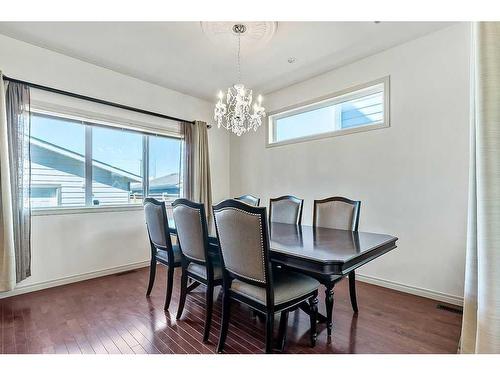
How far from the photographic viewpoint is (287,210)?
295cm

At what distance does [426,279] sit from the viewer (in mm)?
2598

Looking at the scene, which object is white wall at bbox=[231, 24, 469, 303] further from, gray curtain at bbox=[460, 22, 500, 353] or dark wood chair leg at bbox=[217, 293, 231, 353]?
dark wood chair leg at bbox=[217, 293, 231, 353]

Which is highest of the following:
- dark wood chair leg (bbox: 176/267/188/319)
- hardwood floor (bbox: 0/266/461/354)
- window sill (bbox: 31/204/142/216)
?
window sill (bbox: 31/204/142/216)

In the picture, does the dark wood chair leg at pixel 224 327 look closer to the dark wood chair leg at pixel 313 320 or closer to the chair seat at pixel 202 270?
the chair seat at pixel 202 270

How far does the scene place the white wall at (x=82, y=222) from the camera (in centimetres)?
277

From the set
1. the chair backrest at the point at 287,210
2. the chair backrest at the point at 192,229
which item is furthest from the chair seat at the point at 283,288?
the chair backrest at the point at 287,210

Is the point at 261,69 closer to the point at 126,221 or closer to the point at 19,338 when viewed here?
the point at 126,221

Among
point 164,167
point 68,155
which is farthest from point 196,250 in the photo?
point 164,167

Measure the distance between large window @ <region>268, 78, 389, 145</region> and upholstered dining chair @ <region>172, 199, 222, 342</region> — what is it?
7.60ft

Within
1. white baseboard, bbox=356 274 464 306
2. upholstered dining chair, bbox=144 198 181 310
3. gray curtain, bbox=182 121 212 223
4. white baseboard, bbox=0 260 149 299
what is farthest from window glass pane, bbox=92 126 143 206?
white baseboard, bbox=356 274 464 306

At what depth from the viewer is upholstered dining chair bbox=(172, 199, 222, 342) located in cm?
187

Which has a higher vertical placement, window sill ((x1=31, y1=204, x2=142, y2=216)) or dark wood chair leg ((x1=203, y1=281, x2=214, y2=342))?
window sill ((x1=31, y1=204, x2=142, y2=216))

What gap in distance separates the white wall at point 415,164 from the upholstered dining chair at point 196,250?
2.05m
